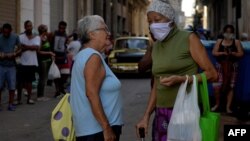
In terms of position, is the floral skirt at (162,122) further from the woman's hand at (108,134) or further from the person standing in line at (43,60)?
the person standing in line at (43,60)

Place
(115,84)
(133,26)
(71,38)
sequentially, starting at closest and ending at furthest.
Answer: (115,84) < (71,38) < (133,26)

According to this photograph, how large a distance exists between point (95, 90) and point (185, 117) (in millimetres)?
656

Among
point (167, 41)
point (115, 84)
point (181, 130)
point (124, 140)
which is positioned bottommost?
point (124, 140)

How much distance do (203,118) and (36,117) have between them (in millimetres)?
7447

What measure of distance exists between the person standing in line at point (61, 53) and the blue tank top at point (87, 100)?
10.1m

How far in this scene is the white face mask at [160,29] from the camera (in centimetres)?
411

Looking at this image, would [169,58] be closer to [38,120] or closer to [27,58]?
[38,120]

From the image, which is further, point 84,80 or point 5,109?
point 5,109

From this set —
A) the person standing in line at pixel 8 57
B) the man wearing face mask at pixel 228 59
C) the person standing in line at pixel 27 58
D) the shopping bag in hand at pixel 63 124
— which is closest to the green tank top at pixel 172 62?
the shopping bag in hand at pixel 63 124

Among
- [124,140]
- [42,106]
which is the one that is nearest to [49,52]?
[42,106]

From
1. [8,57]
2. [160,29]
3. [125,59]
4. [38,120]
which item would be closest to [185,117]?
[160,29]

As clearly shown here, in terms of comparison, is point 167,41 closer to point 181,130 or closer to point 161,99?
point 161,99

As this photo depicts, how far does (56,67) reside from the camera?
45.1 feet

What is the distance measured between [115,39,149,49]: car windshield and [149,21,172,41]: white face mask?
18.9 m
